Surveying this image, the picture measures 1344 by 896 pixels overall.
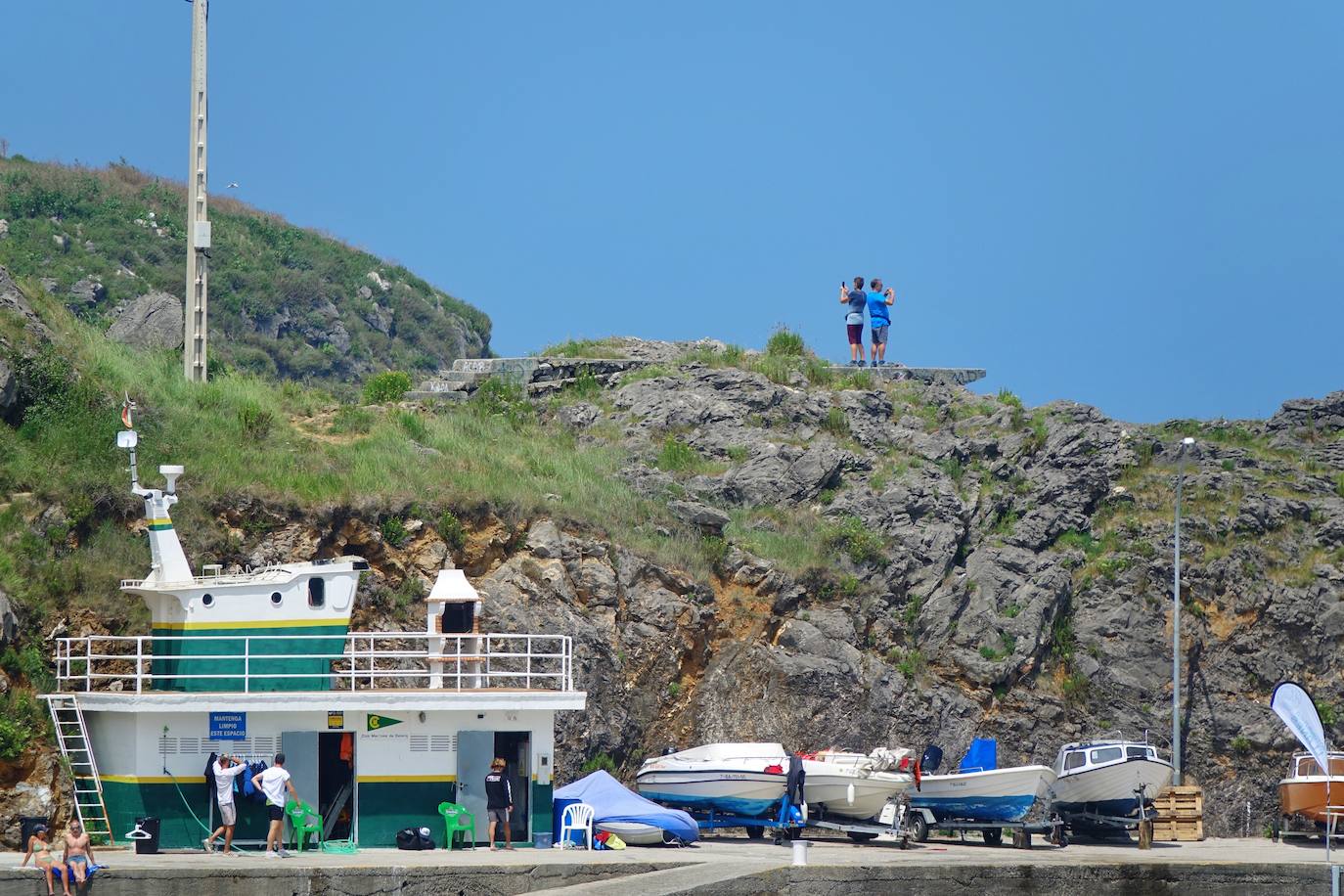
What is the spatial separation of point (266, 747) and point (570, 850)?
499cm

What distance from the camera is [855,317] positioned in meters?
51.2

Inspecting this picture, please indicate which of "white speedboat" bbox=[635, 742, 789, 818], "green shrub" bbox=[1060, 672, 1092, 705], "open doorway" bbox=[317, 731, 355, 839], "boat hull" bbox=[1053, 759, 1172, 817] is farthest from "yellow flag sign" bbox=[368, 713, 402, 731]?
"green shrub" bbox=[1060, 672, 1092, 705]

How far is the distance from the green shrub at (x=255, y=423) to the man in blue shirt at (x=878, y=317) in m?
16.9

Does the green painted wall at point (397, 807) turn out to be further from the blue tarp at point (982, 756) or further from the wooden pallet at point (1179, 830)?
the wooden pallet at point (1179, 830)

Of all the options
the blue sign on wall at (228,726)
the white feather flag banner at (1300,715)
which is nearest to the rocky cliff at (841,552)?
the blue sign on wall at (228,726)

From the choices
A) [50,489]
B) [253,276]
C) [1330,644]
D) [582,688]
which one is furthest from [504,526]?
[253,276]

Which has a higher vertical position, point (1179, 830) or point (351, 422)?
point (351, 422)

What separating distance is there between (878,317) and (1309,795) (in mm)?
19288

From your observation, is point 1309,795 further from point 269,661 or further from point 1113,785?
point 269,661

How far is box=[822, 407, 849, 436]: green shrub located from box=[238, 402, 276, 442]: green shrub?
13.7m

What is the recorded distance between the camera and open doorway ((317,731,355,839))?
29219 millimetres

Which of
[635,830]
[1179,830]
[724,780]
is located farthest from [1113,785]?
[635,830]

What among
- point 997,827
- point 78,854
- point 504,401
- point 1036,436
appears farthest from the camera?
point 504,401

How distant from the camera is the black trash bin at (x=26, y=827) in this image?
26922mm
